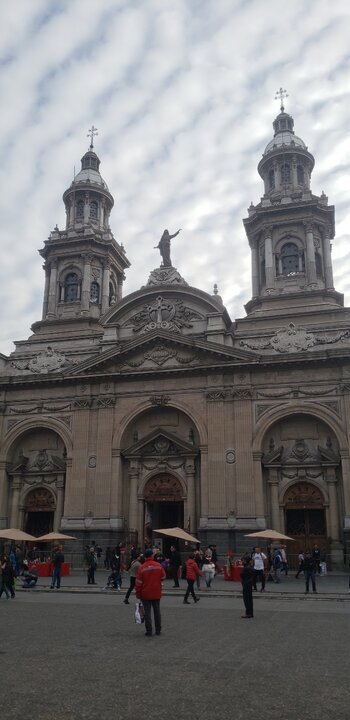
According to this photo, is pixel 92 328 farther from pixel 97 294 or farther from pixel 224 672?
pixel 224 672

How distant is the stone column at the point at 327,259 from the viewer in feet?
153

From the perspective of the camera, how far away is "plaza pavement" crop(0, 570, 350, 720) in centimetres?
758

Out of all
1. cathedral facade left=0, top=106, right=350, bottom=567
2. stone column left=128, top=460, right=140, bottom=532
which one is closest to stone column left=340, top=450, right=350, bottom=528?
cathedral facade left=0, top=106, right=350, bottom=567

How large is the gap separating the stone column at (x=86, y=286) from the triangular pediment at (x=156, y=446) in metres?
13.8

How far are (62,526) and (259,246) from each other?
26485mm

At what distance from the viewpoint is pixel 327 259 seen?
47594mm

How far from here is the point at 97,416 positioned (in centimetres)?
4212

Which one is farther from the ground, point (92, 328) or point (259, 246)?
point (259, 246)

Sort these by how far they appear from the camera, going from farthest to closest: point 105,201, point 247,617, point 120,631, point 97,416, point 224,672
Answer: point 105,201 < point 97,416 < point 247,617 < point 120,631 < point 224,672

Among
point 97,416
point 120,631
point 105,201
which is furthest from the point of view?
point 105,201

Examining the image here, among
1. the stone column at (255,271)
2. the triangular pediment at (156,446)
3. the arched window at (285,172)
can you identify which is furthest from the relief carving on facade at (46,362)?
the arched window at (285,172)

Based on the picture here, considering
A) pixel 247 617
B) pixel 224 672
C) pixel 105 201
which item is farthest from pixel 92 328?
pixel 224 672

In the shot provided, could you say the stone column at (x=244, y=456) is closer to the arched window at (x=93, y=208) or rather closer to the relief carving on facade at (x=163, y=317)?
the relief carving on facade at (x=163, y=317)

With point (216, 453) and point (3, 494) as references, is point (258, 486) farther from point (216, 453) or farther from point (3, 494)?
point (3, 494)
